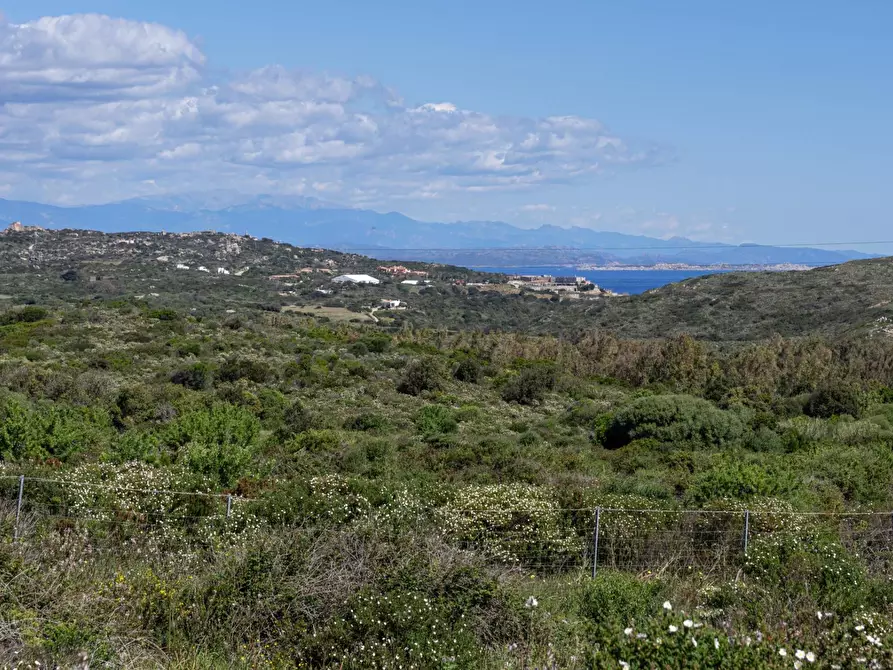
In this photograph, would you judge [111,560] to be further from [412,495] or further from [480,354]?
[480,354]

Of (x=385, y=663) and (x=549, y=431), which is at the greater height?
(x=385, y=663)

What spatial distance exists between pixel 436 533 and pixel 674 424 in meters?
11.9

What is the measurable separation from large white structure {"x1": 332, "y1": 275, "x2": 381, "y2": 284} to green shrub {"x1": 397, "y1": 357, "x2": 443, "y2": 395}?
197 ft

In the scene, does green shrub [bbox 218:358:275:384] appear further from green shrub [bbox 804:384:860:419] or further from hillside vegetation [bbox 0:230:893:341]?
hillside vegetation [bbox 0:230:893:341]

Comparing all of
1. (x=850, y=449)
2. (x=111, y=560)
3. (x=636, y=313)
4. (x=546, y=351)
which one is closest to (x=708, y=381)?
(x=546, y=351)

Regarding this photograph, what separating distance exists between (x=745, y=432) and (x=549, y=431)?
4570 millimetres

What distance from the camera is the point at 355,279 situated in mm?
→ 89562

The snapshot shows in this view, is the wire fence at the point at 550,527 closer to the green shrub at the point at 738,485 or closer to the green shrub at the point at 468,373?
the green shrub at the point at 738,485

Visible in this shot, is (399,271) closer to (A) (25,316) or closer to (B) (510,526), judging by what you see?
(A) (25,316)

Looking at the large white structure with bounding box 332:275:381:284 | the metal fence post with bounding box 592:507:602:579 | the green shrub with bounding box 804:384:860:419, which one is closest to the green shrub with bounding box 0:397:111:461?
the metal fence post with bounding box 592:507:602:579

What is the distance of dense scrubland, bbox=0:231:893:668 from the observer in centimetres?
552

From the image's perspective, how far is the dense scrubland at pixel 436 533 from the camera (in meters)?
5.52

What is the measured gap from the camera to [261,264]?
103 meters

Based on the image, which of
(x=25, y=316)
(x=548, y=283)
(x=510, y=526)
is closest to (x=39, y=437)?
(x=510, y=526)
